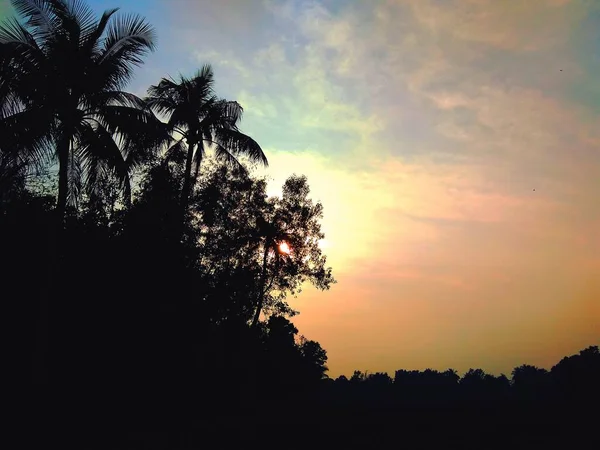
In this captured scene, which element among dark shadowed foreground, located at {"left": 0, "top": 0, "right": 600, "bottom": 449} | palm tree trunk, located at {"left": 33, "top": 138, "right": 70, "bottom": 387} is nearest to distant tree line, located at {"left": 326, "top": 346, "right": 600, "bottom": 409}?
dark shadowed foreground, located at {"left": 0, "top": 0, "right": 600, "bottom": 449}

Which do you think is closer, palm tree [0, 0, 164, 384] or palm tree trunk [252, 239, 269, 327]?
palm tree [0, 0, 164, 384]

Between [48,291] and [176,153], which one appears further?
[176,153]

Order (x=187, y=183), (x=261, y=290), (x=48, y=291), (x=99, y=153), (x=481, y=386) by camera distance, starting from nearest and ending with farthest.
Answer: (x=48, y=291) < (x=99, y=153) < (x=187, y=183) < (x=261, y=290) < (x=481, y=386)

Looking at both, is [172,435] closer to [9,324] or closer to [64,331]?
[64,331]

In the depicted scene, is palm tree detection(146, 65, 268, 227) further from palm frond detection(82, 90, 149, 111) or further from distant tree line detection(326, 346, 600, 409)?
distant tree line detection(326, 346, 600, 409)

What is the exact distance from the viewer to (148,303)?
16969mm

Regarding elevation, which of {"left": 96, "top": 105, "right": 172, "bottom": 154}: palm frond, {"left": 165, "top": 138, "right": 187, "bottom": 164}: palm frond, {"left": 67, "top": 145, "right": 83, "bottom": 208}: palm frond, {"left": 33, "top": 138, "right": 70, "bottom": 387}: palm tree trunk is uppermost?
{"left": 165, "top": 138, "right": 187, "bottom": 164}: palm frond

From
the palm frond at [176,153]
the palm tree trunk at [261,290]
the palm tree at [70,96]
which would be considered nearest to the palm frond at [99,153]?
the palm tree at [70,96]

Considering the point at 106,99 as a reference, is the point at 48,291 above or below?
below

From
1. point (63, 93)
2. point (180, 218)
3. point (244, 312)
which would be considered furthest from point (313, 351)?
point (63, 93)

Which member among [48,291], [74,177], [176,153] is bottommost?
[48,291]

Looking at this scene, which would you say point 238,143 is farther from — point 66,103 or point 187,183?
point 66,103

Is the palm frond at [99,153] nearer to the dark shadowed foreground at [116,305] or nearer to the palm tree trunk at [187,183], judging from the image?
the dark shadowed foreground at [116,305]

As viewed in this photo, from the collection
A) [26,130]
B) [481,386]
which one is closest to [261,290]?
[26,130]
